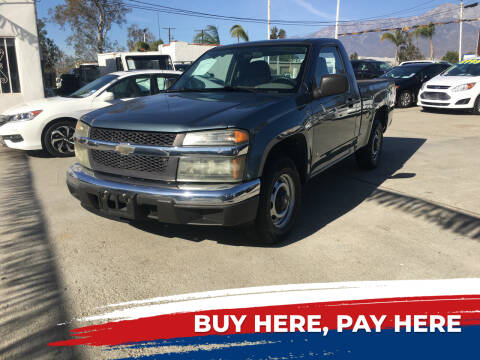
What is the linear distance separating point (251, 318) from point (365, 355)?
2.39 feet

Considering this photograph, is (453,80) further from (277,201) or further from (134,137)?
(134,137)

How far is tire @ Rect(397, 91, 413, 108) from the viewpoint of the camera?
1481cm

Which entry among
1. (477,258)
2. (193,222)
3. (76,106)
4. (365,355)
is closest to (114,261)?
(193,222)

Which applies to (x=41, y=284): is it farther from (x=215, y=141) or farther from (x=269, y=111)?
(x=269, y=111)

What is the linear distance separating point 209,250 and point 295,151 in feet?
3.96

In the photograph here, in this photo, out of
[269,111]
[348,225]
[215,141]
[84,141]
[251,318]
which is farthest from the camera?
[348,225]

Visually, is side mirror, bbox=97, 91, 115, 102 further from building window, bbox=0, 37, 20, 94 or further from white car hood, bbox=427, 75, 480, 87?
white car hood, bbox=427, 75, 480, 87

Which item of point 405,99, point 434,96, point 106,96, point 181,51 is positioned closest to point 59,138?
point 106,96

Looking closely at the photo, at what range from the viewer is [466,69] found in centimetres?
1280

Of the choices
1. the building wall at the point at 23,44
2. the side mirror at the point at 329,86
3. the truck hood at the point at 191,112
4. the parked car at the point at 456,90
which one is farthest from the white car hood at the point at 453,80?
the building wall at the point at 23,44

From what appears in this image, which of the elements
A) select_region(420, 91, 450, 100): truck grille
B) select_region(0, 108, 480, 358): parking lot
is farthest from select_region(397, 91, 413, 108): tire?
select_region(0, 108, 480, 358): parking lot

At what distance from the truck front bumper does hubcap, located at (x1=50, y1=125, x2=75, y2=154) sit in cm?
487

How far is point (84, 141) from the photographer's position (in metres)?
3.62

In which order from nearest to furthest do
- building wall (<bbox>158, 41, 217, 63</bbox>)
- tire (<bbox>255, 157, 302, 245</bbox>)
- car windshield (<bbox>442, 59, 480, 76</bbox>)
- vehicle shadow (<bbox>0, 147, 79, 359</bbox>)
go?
vehicle shadow (<bbox>0, 147, 79, 359</bbox>) → tire (<bbox>255, 157, 302, 245</bbox>) → car windshield (<bbox>442, 59, 480, 76</bbox>) → building wall (<bbox>158, 41, 217, 63</bbox>)
